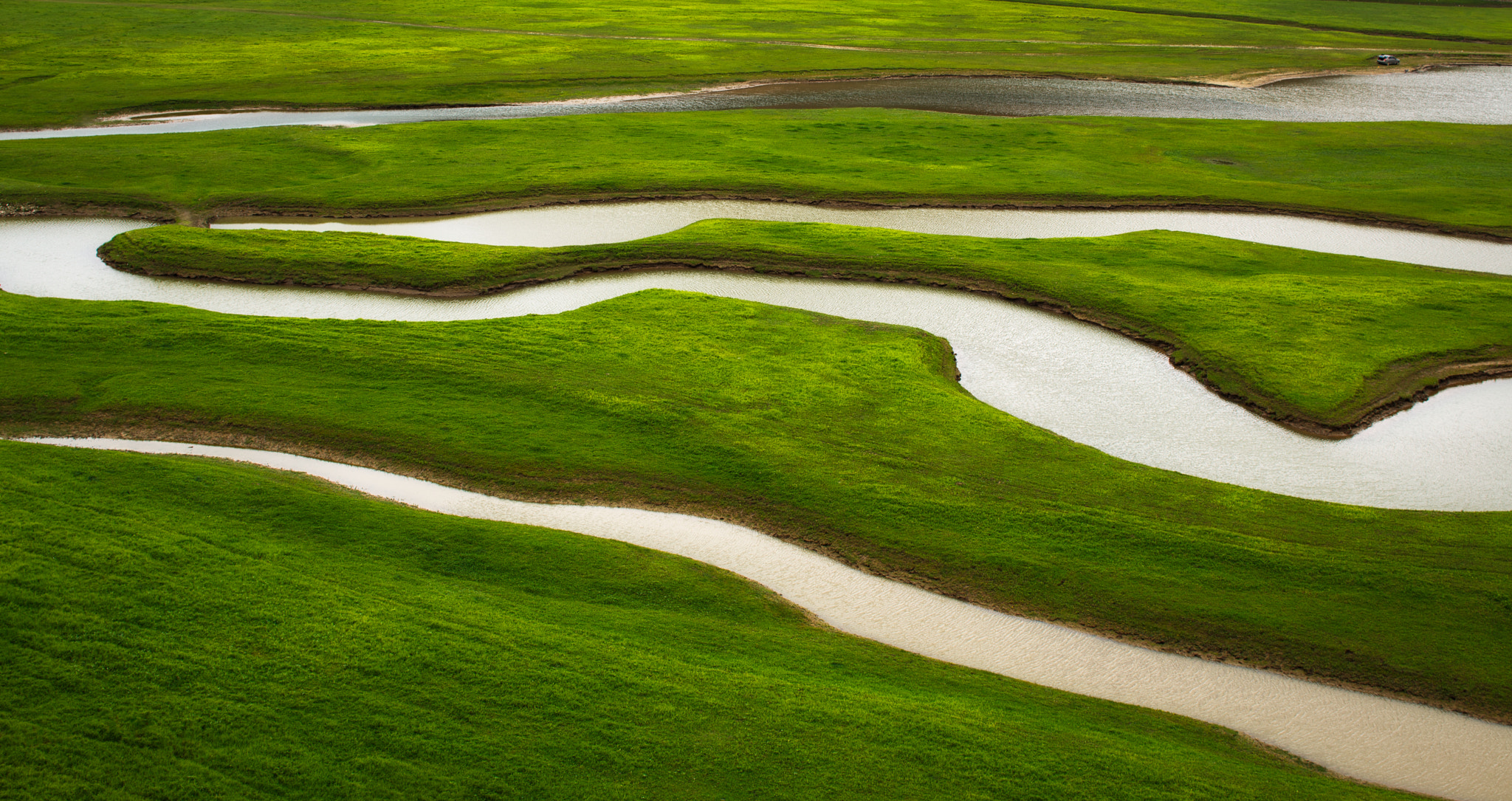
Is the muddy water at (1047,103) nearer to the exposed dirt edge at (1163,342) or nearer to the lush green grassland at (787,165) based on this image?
the lush green grassland at (787,165)

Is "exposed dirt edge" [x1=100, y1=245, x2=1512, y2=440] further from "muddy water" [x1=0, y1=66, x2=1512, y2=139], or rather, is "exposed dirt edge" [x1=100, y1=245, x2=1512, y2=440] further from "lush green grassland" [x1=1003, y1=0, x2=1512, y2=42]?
"lush green grassland" [x1=1003, y1=0, x2=1512, y2=42]

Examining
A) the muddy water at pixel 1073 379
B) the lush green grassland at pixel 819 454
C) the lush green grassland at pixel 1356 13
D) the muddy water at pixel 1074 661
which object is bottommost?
the muddy water at pixel 1074 661

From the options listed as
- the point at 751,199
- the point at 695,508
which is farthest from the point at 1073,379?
the point at 751,199

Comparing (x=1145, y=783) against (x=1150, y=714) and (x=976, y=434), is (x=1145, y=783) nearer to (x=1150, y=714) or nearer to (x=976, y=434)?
(x=1150, y=714)

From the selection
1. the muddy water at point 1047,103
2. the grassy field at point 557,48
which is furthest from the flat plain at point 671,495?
the grassy field at point 557,48

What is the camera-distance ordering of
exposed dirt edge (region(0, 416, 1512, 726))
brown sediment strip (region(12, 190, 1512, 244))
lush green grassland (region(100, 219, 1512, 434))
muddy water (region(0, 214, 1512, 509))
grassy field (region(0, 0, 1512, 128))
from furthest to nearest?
grassy field (region(0, 0, 1512, 128)) → brown sediment strip (region(12, 190, 1512, 244)) → lush green grassland (region(100, 219, 1512, 434)) → muddy water (region(0, 214, 1512, 509)) → exposed dirt edge (region(0, 416, 1512, 726))

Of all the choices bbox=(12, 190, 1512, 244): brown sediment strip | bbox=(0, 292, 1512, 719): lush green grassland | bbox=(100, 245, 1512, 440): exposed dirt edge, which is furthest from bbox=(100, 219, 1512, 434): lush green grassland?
bbox=(0, 292, 1512, 719): lush green grassland
